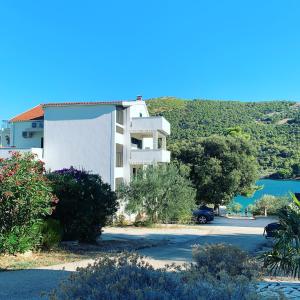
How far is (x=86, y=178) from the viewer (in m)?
18.6

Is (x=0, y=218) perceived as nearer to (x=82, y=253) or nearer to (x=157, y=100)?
(x=82, y=253)

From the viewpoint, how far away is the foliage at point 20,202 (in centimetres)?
1293

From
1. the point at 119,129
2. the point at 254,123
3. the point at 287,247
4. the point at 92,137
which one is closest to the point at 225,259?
the point at 287,247

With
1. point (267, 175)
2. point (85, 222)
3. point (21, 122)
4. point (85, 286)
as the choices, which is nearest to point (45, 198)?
point (85, 222)

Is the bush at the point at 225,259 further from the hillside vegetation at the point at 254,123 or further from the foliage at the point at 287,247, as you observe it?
the hillside vegetation at the point at 254,123

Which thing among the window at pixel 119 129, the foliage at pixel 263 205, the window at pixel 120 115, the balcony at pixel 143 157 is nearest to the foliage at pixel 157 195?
the balcony at pixel 143 157

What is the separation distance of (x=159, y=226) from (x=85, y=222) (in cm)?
1352

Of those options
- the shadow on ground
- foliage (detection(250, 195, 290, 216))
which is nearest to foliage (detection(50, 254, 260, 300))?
the shadow on ground

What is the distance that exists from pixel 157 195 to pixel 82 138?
7463 millimetres

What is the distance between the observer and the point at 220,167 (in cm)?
4294

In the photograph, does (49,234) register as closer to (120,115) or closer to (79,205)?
(79,205)

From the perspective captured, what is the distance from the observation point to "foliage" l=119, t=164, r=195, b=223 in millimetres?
29766

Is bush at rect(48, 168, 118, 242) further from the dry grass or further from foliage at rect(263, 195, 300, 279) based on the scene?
foliage at rect(263, 195, 300, 279)

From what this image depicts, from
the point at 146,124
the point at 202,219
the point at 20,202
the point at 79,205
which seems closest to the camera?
the point at 20,202
